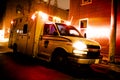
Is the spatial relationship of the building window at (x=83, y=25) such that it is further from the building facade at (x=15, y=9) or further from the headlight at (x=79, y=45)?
the building facade at (x=15, y=9)

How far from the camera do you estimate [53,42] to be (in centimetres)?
859

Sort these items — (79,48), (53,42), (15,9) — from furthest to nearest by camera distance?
(15,9) → (53,42) → (79,48)

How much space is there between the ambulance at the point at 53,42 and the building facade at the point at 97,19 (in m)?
4.36

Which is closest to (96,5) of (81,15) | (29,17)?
(81,15)

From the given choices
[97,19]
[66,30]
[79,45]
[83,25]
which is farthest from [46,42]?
[83,25]

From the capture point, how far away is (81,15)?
16000 mm

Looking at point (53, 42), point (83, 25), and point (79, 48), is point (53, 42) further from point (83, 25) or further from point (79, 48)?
point (83, 25)

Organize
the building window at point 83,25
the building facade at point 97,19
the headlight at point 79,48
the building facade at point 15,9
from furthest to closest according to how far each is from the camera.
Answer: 1. the building facade at point 15,9
2. the building window at point 83,25
3. the building facade at point 97,19
4. the headlight at point 79,48

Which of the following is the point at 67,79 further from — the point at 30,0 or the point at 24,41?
the point at 30,0

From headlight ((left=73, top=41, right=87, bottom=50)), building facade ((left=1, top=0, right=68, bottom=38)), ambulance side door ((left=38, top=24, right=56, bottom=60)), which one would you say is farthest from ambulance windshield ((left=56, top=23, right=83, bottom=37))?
building facade ((left=1, top=0, right=68, bottom=38))

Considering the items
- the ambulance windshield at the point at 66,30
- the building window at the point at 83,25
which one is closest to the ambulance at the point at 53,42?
the ambulance windshield at the point at 66,30

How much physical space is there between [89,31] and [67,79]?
881 centimetres

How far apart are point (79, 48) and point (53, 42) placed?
166cm

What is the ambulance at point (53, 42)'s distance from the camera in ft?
24.6
